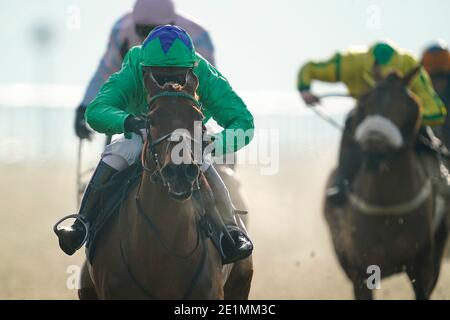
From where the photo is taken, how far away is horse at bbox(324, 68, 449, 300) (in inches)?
320

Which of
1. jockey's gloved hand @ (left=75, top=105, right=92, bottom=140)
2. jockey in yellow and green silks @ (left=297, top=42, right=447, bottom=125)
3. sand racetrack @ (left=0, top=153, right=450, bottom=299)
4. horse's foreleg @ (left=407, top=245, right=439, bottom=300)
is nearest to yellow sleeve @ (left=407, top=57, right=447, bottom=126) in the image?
jockey in yellow and green silks @ (left=297, top=42, right=447, bottom=125)

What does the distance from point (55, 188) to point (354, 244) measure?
2013 cm

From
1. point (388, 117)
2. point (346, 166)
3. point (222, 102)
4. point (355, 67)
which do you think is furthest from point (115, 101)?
point (355, 67)

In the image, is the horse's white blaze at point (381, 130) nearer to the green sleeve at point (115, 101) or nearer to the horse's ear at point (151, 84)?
the green sleeve at point (115, 101)

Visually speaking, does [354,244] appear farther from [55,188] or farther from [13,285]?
[55,188]

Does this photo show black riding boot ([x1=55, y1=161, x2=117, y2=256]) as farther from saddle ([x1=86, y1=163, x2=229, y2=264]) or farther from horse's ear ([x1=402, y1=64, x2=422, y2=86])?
horse's ear ([x1=402, y1=64, x2=422, y2=86])

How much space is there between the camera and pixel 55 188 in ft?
91.1

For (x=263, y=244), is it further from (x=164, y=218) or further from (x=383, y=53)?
(x=164, y=218)

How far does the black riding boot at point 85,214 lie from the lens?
572 centimetres

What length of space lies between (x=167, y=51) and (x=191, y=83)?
0.22 metres

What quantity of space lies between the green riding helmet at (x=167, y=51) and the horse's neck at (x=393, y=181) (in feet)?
10.1

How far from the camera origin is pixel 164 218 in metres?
5.32

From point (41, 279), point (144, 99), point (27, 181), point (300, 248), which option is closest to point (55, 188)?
point (27, 181)

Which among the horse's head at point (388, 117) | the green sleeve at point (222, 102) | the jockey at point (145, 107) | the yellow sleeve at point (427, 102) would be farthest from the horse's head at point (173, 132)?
the yellow sleeve at point (427, 102)
